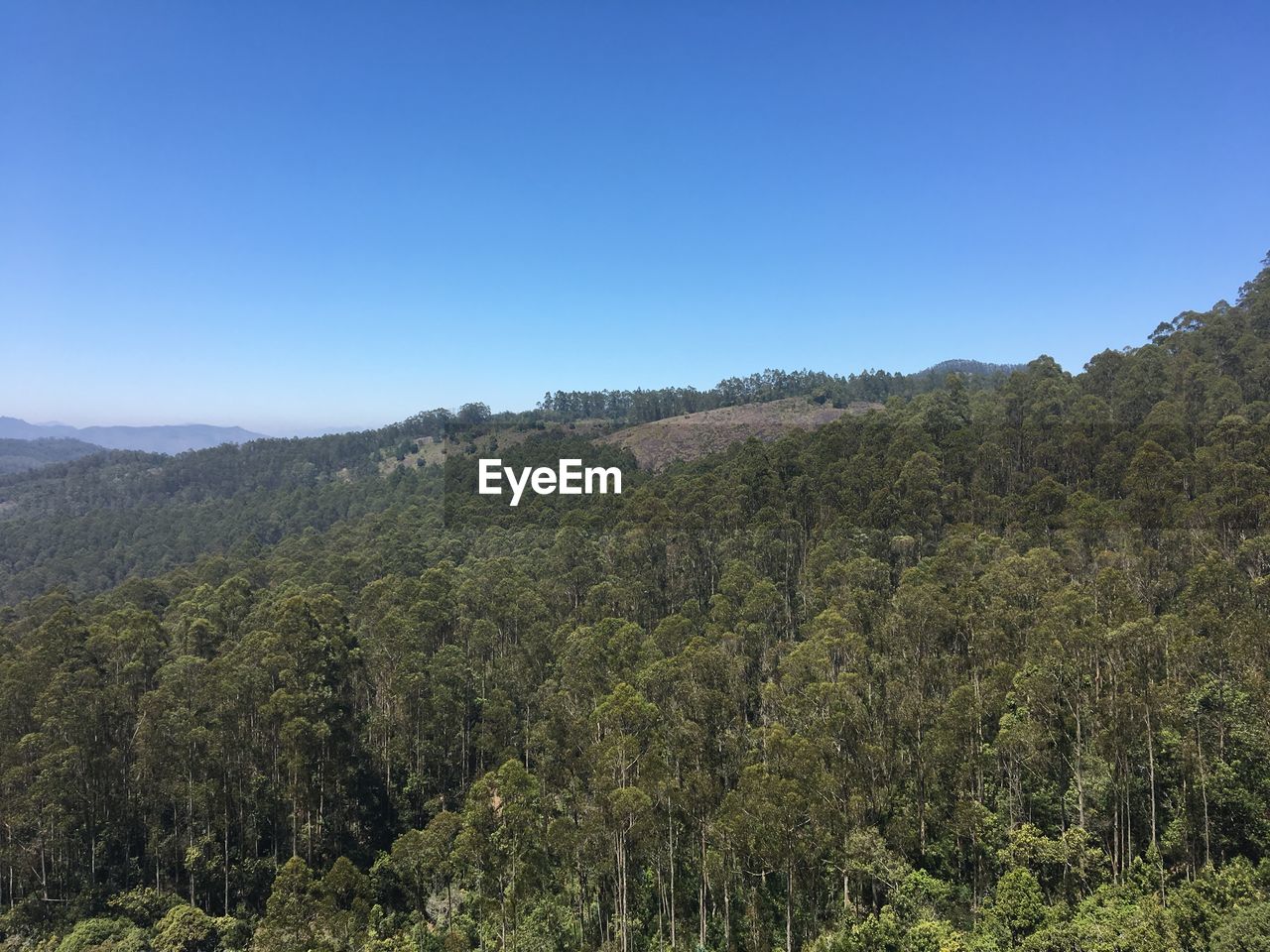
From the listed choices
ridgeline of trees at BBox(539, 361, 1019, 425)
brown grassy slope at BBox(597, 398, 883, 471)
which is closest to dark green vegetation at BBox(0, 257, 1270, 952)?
brown grassy slope at BBox(597, 398, 883, 471)

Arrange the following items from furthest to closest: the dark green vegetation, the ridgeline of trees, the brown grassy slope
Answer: the ridgeline of trees < the brown grassy slope < the dark green vegetation

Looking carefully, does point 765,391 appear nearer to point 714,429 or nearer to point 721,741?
point 714,429

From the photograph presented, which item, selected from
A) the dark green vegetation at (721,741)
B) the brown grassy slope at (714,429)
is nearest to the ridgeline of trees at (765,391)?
the brown grassy slope at (714,429)

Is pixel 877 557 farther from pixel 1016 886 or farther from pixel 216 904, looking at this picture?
pixel 216 904

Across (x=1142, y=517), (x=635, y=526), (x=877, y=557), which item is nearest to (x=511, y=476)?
(x=635, y=526)

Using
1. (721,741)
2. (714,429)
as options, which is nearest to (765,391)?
(714,429)

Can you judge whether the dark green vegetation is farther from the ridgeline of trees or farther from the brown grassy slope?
the ridgeline of trees

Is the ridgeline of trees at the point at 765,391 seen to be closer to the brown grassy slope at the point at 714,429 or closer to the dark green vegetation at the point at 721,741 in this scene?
the brown grassy slope at the point at 714,429
